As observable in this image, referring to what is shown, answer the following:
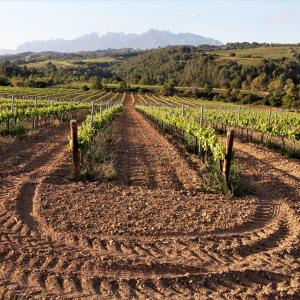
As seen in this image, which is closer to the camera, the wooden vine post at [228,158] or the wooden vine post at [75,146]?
the wooden vine post at [228,158]

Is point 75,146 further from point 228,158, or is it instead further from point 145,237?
point 145,237

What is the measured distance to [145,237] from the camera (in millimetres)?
6602

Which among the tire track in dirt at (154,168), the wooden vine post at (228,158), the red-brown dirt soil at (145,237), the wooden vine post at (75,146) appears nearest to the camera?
the red-brown dirt soil at (145,237)

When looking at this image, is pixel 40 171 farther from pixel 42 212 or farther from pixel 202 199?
pixel 202 199

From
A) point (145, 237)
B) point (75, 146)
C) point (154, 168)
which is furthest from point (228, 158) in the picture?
point (145, 237)

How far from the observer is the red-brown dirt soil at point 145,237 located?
5078 millimetres

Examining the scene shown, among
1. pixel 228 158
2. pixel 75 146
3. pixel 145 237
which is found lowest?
pixel 145 237

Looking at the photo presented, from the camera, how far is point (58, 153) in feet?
45.9

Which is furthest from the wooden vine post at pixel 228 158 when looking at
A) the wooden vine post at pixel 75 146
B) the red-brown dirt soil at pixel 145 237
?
the wooden vine post at pixel 75 146

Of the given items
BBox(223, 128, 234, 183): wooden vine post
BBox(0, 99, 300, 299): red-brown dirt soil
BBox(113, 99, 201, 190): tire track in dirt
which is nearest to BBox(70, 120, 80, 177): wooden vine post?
BBox(0, 99, 300, 299): red-brown dirt soil

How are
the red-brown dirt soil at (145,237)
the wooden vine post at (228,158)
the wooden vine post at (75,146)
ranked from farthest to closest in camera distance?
the wooden vine post at (75,146), the wooden vine post at (228,158), the red-brown dirt soil at (145,237)

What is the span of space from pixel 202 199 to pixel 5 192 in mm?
3991

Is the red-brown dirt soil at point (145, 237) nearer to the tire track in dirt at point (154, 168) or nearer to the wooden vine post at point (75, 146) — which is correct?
the tire track in dirt at point (154, 168)

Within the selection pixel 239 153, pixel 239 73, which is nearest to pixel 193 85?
pixel 239 73
